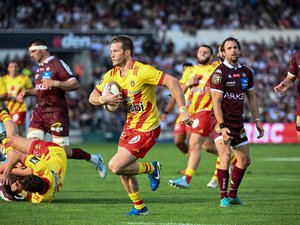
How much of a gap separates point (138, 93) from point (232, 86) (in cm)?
165

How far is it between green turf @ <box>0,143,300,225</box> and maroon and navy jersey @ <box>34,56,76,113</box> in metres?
1.47

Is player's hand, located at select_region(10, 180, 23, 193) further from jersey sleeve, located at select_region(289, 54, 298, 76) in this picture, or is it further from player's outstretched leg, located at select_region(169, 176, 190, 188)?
jersey sleeve, located at select_region(289, 54, 298, 76)

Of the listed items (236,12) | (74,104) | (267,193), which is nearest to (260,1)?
(236,12)

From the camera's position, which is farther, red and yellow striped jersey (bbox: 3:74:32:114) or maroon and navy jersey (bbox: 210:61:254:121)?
red and yellow striped jersey (bbox: 3:74:32:114)

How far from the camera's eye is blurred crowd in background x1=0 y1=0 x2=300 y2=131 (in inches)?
1412

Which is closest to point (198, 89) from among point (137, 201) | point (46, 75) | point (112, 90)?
point (46, 75)

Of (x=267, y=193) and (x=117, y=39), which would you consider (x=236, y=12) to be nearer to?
(x=267, y=193)

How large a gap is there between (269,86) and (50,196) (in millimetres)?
27631

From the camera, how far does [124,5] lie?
41.6 meters

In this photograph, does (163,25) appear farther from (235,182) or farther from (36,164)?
(36,164)

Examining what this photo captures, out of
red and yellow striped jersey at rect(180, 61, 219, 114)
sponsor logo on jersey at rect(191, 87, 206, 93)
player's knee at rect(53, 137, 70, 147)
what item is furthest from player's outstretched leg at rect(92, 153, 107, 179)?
sponsor logo on jersey at rect(191, 87, 206, 93)

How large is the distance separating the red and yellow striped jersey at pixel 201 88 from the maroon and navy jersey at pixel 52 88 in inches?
104

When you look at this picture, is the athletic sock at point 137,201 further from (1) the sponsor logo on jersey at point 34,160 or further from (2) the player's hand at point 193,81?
(2) the player's hand at point 193,81

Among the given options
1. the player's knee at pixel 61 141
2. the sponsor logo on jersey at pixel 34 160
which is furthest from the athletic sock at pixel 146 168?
the player's knee at pixel 61 141
